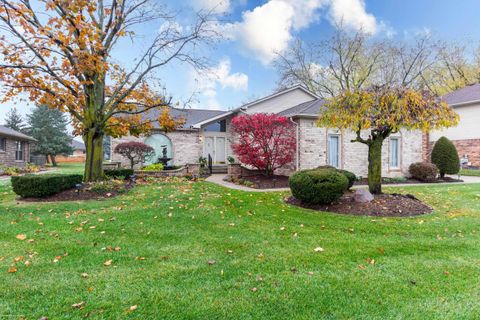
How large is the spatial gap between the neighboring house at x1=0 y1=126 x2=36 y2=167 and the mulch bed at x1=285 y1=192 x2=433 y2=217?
24029 mm

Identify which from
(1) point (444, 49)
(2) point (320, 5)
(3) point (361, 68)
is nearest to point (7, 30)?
(2) point (320, 5)

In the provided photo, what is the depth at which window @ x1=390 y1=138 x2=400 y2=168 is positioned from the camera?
15.4 metres

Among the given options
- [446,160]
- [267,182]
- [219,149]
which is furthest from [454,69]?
[267,182]

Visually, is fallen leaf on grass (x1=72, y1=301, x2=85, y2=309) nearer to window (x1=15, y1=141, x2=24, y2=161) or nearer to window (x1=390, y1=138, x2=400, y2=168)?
window (x1=390, y1=138, x2=400, y2=168)

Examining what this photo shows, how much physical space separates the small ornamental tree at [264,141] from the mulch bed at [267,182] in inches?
26.9

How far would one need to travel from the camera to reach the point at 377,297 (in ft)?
9.86

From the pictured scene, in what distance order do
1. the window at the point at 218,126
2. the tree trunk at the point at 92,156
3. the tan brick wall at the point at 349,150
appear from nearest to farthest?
the tree trunk at the point at 92,156 < the tan brick wall at the point at 349,150 < the window at the point at 218,126

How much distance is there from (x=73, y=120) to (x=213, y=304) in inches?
500

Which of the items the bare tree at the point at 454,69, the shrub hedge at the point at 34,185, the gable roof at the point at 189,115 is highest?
the bare tree at the point at 454,69

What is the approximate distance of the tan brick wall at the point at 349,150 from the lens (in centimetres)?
1341

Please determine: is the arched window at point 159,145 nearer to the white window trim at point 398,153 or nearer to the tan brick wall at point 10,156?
the white window trim at point 398,153

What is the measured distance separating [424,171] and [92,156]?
15.1 m

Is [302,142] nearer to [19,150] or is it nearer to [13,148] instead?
[13,148]

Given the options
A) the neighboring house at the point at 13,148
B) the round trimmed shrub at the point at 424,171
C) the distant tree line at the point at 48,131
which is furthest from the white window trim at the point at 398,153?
the distant tree line at the point at 48,131
